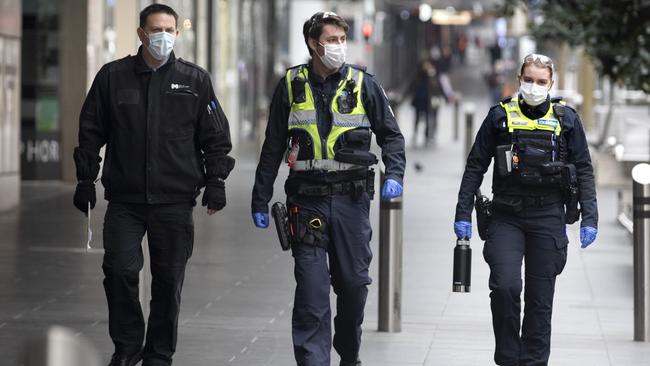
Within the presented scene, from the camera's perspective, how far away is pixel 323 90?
7.50 meters

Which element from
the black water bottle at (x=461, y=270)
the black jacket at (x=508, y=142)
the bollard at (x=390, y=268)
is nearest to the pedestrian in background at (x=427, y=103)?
the bollard at (x=390, y=268)

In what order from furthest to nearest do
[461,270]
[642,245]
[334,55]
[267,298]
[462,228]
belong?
[267,298]
[642,245]
[461,270]
[462,228]
[334,55]

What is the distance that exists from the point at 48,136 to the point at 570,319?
12043 millimetres

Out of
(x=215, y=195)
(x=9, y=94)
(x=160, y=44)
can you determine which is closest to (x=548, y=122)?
(x=215, y=195)

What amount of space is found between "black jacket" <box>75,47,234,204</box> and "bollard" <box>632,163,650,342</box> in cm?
277

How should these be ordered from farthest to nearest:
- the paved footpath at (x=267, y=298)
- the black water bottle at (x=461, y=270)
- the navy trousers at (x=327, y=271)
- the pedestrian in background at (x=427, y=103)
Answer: the pedestrian in background at (x=427, y=103)
the paved footpath at (x=267, y=298)
the black water bottle at (x=461, y=270)
the navy trousers at (x=327, y=271)

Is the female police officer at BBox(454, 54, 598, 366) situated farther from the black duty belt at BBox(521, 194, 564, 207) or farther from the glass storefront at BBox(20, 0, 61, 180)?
the glass storefront at BBox(20, 0, 61, 180)

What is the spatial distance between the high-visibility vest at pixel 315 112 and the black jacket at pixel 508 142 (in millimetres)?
600

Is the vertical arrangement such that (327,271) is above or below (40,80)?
below

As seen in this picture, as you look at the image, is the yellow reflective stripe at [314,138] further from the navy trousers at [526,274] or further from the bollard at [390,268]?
the bollard at [390,268]

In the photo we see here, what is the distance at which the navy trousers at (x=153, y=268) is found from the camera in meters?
7.63

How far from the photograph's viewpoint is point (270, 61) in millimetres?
39812

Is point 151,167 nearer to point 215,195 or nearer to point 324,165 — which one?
point 215,195

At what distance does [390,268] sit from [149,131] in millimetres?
2356
